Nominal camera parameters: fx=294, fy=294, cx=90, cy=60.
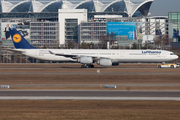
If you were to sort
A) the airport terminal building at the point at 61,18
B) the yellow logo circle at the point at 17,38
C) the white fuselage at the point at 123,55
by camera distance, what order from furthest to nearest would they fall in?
the airport terminal building at the point at 61,18 < the yellow logo circle at the point at 17,38 < the white fuselage at the point at 123,55

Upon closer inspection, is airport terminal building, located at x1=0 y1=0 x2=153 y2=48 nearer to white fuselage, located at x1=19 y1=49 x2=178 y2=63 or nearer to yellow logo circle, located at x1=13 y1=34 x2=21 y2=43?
yellow logo circle, located at x1=13 y1=34 x2=21 y2=43

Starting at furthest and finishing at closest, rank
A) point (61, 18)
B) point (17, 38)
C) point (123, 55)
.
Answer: point (61, 18) < point (17, 38) < point (123, 55)

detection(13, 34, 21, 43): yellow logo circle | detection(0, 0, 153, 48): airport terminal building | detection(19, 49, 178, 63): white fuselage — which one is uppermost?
detection(0, 0, 153, 48): airport terminal building

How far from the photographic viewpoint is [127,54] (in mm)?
59312

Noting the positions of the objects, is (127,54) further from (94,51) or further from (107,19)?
(107,19)
